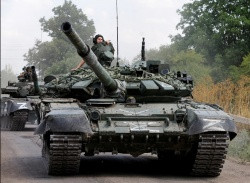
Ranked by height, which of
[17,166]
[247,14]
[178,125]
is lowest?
[17,166]

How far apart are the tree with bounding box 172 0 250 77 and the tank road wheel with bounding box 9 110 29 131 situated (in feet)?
52.1

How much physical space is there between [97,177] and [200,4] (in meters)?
31.6

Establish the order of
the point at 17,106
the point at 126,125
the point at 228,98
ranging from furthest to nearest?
1. the point at 17,106
2. the point at 228,98
3. the point at 126,125

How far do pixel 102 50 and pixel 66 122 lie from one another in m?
3.51

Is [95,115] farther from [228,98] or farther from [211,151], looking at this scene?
[228,98]

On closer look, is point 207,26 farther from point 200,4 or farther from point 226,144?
point 226,144

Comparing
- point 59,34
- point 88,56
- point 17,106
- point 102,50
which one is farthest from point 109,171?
point 59,34

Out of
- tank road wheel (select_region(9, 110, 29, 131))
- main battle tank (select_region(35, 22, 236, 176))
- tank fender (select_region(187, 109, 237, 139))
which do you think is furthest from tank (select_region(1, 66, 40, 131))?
tank fender (select_region(187, 109, 237, 139))

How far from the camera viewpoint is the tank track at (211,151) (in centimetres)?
1098

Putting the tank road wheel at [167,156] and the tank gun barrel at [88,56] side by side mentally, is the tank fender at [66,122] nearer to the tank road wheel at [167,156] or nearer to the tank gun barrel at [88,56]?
the tank gun barrel at [88,56]

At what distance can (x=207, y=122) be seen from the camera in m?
10.9

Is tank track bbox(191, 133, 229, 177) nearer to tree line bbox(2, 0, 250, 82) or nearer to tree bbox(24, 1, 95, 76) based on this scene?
tree line bbox(2, 0, 250, 82)

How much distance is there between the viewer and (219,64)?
41938 millimetres

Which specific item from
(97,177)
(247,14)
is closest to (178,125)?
(97,177)
